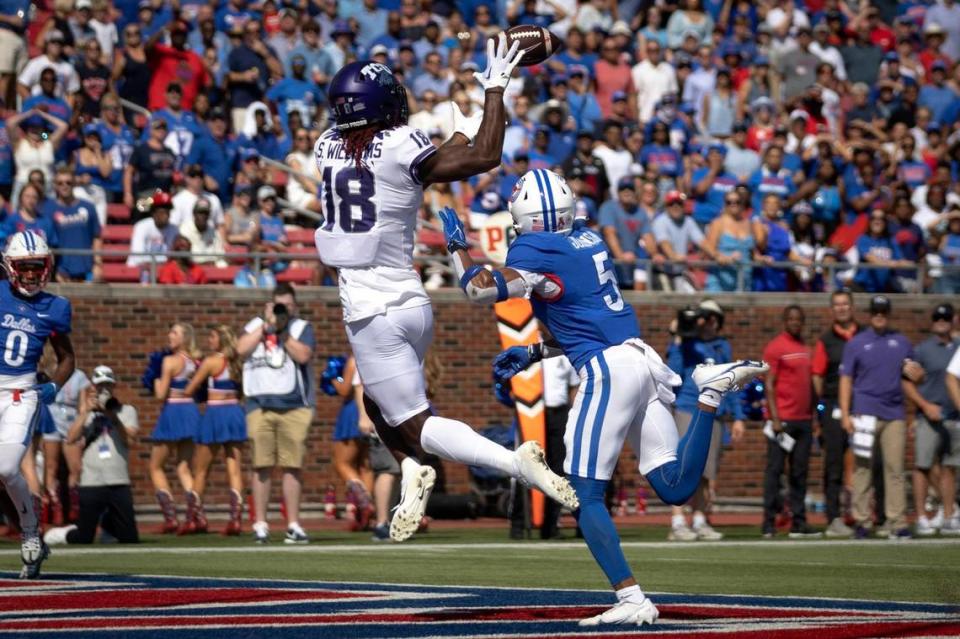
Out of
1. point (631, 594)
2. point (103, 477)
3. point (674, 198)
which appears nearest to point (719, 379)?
point (631, 594)

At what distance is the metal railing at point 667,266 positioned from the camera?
691 inches

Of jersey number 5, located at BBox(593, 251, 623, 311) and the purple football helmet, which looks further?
the purple football helmet

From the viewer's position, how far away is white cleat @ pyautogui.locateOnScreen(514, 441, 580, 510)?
23.5ft

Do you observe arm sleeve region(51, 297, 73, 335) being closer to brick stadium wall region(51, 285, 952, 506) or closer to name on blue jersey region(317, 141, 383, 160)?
name on blue jersey region(317, 141, 383, 160)

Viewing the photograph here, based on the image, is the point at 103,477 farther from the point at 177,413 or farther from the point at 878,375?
the point at 878,375

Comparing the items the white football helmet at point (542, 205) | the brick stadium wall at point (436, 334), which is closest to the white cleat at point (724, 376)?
the white football helmet at point (542, 205)

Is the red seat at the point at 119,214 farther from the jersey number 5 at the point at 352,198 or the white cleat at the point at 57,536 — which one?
the jersey number 5 at the point at 352,198

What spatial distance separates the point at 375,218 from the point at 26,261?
3.41 meters

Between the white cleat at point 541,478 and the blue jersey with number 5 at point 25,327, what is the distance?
13.4 ft

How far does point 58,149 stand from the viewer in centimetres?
1845

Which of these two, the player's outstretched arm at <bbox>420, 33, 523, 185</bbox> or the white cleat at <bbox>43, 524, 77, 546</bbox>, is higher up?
the player's outstretched arm at <bbox>420, 33, 523, 185</bbox>

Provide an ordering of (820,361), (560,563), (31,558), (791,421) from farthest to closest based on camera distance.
Answer: (820,361), (791,421), (560,563), (31,558)

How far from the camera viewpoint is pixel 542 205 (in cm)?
760

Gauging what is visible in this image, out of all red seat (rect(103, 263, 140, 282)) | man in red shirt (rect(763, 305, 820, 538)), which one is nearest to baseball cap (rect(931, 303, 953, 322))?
man in red shirt (rect(763, 305, 820, 538))
